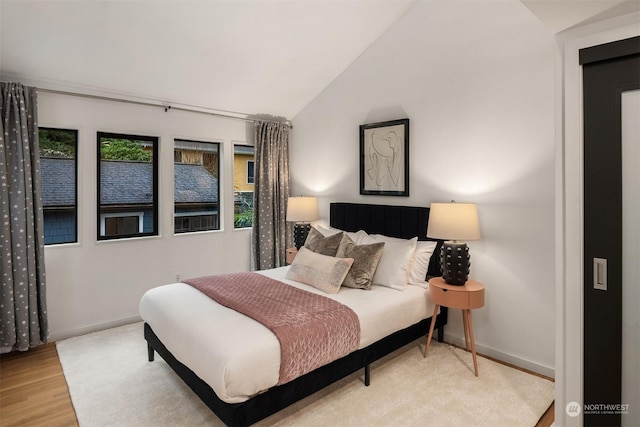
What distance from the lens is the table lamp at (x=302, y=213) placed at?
14.9 feet

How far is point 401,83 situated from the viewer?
378 centimetres

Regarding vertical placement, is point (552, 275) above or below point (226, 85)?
below

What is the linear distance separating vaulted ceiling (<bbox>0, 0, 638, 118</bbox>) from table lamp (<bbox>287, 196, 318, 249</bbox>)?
140 centimetres

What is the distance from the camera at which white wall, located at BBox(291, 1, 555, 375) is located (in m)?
2.84

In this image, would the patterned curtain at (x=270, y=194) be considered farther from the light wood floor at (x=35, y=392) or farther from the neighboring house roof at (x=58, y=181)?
the light wood floor at (x=35, y=392)

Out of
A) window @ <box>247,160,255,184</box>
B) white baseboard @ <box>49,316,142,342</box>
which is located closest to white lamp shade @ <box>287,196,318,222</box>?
window @ <box>247,160,255,184</box>

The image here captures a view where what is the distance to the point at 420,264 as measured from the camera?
329cm

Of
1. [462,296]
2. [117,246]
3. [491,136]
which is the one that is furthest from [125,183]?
[491,136]

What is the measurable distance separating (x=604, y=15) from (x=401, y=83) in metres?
2.12

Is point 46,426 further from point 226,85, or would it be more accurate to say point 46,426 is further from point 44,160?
point 226,85

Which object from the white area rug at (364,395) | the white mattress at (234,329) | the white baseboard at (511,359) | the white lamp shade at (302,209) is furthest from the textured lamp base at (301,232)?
the white baseboard at (511,359)

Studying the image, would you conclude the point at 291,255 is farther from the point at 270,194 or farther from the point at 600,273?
the point at 600,273

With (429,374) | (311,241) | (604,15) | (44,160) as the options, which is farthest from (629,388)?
(44,160)

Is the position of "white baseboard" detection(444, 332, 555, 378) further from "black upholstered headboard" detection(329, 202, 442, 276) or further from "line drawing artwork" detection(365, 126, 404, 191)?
"line drawing artwork" detection(365, 126, 404, 191)
